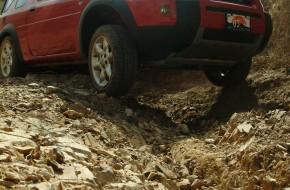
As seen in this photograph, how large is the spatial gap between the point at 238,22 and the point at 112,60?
1.46m

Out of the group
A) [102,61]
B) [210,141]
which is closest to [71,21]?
[102,61]

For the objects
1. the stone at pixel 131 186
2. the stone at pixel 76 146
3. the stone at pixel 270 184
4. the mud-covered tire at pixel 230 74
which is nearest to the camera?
the stone at pixel 131 186

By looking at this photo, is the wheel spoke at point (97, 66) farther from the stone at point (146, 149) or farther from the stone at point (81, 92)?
the stone at point (146, 149)

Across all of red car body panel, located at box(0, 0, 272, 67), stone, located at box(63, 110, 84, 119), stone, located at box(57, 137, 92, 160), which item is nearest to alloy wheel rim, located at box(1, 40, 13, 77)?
red car body panel, located at box(0, 0, 272, 67)

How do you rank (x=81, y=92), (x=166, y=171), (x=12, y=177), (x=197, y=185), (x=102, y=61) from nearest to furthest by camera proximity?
(x=12, y=177) → (x=197, y=185) → (x=166, y=171) → (x=102, y=61) → (x=81, y=92)

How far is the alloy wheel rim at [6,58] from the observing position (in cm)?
697

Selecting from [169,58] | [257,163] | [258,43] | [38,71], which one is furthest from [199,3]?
[38,71]

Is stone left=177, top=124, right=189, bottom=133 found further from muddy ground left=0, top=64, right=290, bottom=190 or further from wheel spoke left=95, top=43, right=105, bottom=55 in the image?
wheel spoke left=95, top=43, right=105, bottom=55

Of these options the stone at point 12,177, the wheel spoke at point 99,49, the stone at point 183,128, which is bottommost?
the stone at point 183,128

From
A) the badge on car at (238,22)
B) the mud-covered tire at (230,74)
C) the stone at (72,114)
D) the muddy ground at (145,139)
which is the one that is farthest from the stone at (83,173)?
the mud-covered tire at (230,74)

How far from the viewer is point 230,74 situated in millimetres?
5734

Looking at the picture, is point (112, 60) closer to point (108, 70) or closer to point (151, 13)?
point (108, 70)

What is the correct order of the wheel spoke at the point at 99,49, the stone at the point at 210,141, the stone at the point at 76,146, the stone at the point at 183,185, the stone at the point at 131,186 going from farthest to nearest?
the wheel spoke at the point at 99,49, the stone at the point at 210,141, the stone at the point at 183,185, the stone at the point at 76,146, the stone at the point at 131,186

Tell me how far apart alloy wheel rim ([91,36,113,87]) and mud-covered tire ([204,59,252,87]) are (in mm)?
1655
